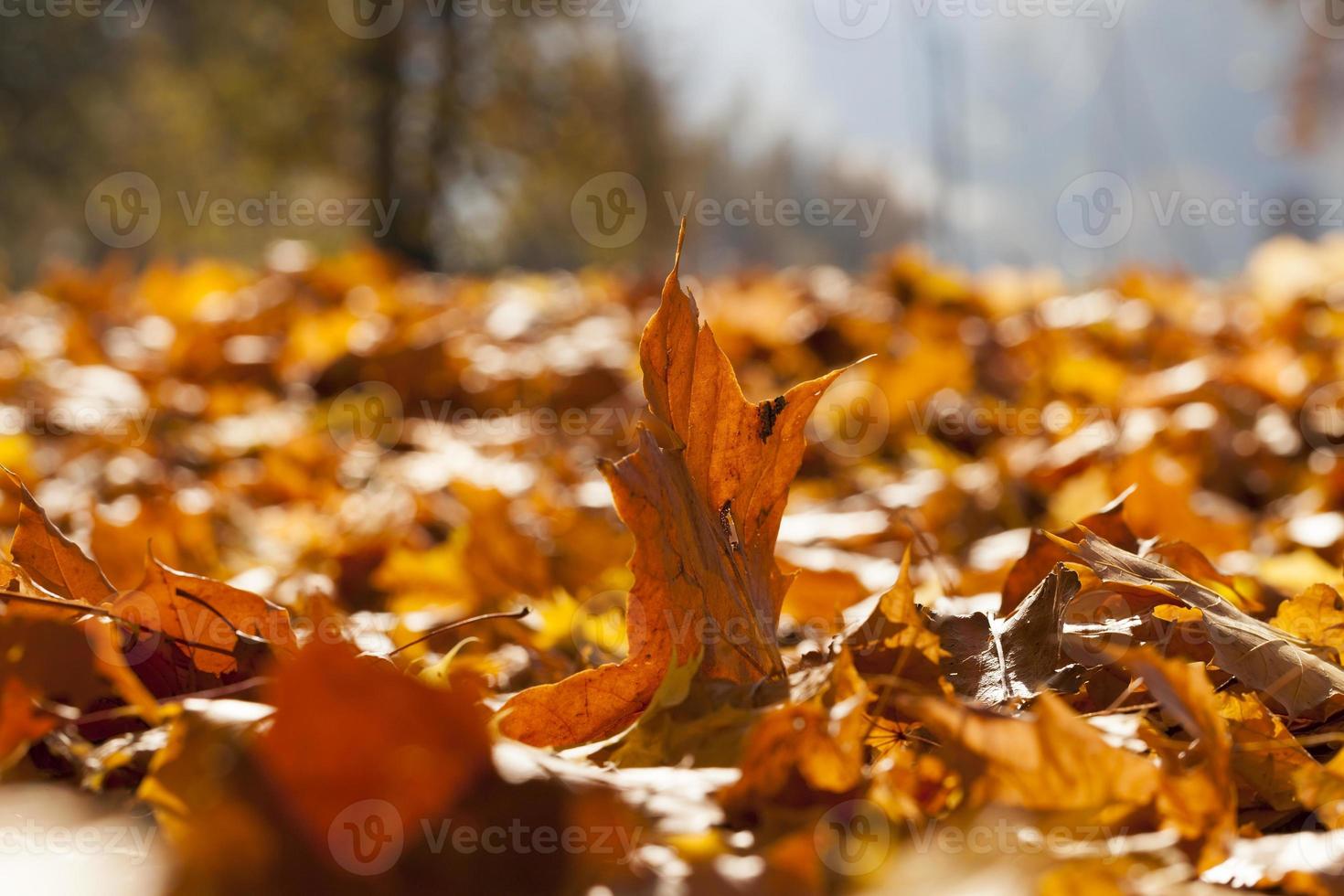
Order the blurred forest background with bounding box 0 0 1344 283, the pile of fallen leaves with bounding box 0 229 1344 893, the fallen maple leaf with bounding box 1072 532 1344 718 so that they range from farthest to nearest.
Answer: the blurred forest background with bounding box 0 0 1344 283
the fallen maple leaf with bounding box 1072 532 1344 718
the pile of fallen leaves with bounding box 0 229 1344 893

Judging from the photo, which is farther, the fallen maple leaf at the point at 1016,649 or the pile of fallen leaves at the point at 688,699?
the fallen maple leaf at the point at 1016,649

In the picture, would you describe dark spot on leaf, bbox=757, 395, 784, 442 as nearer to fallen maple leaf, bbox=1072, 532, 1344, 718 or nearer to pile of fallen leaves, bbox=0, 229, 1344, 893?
pile of fallen leaves, bbox=0, 229, 1344, 893

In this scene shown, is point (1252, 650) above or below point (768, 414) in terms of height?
below

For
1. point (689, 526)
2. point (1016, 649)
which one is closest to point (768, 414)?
point (689, 526)

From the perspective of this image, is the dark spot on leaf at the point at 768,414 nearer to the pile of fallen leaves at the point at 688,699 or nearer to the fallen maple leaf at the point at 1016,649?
the pile of fallen leaves at the point at 688,699

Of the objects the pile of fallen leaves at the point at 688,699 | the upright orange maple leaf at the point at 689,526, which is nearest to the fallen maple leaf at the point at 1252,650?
the pile of fallen leaves at the point at 688,699

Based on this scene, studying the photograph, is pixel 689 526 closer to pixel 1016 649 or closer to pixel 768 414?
pixel 768 414

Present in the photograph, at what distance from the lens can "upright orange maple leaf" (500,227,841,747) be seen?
19.4 inches

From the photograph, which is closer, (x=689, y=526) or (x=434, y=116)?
(x=689, y=526)

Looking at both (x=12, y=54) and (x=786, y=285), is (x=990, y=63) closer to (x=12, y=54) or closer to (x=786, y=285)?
(x=786, y=285)

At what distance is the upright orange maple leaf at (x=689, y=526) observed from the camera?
0.49 meters

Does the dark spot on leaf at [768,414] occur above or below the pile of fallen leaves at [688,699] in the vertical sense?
above

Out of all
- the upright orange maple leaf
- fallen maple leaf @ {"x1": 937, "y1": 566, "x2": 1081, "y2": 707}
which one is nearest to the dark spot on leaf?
the upright orange maple leaf

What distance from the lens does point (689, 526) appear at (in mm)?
506
